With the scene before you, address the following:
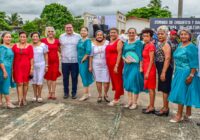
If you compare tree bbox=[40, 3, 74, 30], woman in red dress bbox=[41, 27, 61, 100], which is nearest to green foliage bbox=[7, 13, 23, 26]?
tree bbox=[40, 3, 74, 30]

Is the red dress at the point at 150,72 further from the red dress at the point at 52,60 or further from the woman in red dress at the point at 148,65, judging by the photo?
the red dress at the point at 52,60

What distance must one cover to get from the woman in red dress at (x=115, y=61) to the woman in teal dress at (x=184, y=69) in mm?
1412

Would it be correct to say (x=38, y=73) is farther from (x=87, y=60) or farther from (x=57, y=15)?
(x=57, y=15)

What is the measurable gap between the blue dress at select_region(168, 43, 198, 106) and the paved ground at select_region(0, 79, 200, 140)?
0.46 m

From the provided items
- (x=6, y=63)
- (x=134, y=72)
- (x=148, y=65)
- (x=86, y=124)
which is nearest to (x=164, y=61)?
(x=148, y=65)

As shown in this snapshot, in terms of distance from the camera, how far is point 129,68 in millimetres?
6512

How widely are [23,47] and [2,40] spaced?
1.37 ft

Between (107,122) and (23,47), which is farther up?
(23,47)

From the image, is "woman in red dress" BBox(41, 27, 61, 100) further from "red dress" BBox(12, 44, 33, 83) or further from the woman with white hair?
the woman with white hair

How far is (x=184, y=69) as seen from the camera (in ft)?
17.8

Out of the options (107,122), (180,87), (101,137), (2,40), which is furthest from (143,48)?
(2,40)

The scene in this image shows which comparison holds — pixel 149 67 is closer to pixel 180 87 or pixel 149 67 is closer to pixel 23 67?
pixel 180 87

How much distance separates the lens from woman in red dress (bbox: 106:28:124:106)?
6668 millimetres

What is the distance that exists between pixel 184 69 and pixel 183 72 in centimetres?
5
